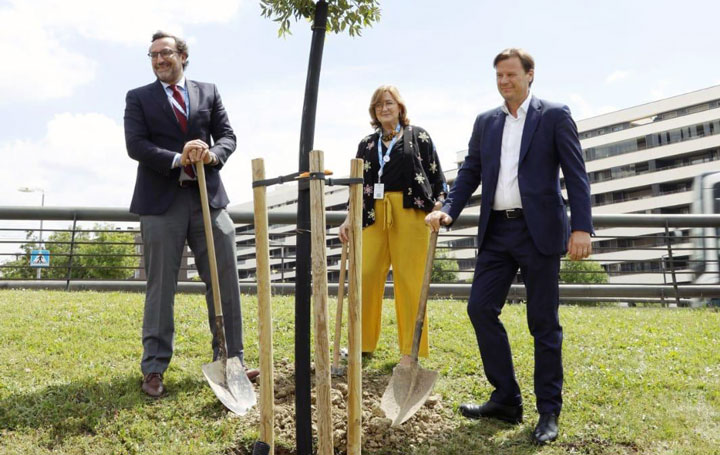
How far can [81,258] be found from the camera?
5719cm

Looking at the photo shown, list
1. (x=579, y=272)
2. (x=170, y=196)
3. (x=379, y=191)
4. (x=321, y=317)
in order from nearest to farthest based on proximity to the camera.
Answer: (x=321, y=317)
(x=170, y=196)
(x=379, y=191)
(x=579, y=272)

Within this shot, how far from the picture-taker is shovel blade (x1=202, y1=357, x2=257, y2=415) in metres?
3.88

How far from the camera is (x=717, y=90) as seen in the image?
222 feet

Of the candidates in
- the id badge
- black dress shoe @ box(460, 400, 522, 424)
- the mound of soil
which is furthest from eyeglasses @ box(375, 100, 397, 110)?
black dress shoe @ box(460, 400, 522, 424)

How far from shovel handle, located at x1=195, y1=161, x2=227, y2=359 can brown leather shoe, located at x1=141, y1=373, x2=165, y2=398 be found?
0.46 metres

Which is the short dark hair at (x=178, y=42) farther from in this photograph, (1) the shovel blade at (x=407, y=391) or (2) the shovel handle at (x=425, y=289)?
(1) the shovel blade at (x=407, y=391)

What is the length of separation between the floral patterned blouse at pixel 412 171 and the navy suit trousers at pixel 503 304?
0.98m

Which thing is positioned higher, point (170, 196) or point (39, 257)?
point (170, 196)

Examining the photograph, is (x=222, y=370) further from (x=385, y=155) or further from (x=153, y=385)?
(x=385, y=155)

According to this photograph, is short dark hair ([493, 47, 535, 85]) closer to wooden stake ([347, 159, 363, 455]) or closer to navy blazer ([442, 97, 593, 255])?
navy blazer ([442, 97, 593, 255])

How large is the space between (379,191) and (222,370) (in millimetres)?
1794

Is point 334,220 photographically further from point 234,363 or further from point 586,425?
point 586,425

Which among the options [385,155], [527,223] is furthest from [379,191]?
[527,223]

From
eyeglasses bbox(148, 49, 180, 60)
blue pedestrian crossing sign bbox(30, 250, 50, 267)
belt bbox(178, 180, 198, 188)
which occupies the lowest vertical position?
blue pedestrian crossing sign bbox(30, 250, 50, 267)
